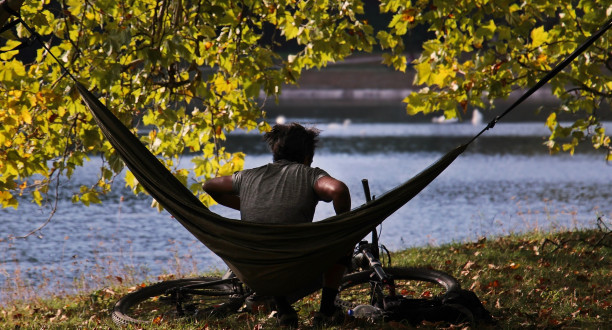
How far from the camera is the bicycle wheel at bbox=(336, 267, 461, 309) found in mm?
4027

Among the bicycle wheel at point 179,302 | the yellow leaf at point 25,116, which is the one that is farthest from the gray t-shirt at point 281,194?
the yellow leaf at point 25,116

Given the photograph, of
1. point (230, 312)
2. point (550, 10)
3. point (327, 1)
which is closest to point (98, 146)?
point (230, 312)

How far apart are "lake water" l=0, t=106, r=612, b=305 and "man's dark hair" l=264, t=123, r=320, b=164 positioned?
209 millimetres

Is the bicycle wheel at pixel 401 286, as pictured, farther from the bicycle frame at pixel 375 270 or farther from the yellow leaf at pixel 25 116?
the yellow leaf at pixel 25 116

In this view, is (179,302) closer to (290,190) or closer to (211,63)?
(290,190)

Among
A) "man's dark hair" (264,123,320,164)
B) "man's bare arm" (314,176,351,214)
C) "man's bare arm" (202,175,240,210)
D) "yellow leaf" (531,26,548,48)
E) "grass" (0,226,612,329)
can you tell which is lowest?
"grass" (0,226,612,329)

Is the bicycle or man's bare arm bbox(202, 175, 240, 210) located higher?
man's bare arm bbox(202, 175, 240, 210)

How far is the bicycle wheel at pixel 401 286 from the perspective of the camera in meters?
4.03

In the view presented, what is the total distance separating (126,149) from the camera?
147 inches

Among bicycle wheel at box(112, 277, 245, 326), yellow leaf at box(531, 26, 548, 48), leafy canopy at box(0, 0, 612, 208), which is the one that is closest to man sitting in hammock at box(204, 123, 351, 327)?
bicycle wheel at box(112, 277, 245, 326)

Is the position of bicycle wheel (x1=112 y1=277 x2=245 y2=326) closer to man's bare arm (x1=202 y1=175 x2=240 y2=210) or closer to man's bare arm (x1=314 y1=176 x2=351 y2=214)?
man's bare arm (x1=202 y1=175 x2=240 y2=210)

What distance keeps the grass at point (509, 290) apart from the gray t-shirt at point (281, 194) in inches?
24.9

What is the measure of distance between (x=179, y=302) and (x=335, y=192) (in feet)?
4.70

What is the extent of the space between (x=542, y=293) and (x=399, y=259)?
6.35 feet
